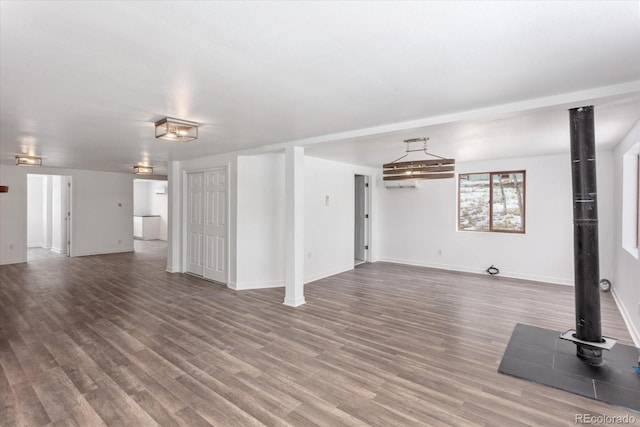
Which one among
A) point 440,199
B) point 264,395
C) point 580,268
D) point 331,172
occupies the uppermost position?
point 331,172

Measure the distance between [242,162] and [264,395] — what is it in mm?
3831

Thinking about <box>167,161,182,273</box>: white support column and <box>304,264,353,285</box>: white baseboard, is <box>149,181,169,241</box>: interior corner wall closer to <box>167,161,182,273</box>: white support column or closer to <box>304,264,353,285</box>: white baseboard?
<box>167,161,182,273</box>: white support column

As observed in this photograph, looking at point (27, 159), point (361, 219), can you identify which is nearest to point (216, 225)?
point (361, 219)

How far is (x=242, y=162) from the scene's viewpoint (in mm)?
5414

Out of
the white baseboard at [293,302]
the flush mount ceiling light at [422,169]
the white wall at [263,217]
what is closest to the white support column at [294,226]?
the white baseboard at [293,302]

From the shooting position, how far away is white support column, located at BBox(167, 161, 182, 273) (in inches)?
263

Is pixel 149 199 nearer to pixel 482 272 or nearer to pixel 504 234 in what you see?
pixel 482 272

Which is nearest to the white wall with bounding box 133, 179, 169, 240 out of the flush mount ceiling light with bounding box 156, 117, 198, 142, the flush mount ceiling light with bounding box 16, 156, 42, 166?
the flush mount ceiling light with bounding box 16, 156, 42, 166

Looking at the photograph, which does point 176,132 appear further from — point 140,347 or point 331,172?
point 331,172

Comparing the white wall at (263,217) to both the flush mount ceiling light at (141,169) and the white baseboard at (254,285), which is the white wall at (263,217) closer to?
the white baseboard at (254,285)

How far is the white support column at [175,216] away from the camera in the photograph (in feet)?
21.9

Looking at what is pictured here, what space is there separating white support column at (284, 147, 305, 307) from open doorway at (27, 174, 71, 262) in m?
7.32

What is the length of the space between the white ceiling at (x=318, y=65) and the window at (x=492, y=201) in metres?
2.41

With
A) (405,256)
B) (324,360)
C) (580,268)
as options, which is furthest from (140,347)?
(405,256)
